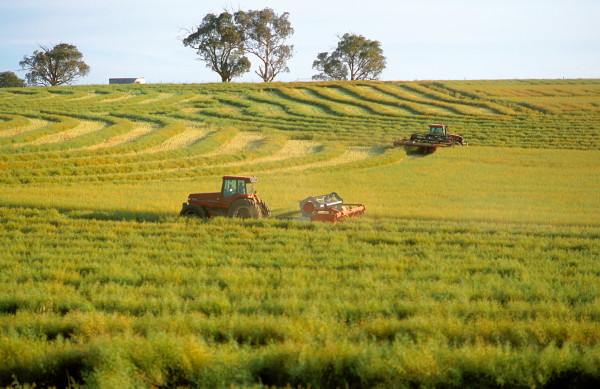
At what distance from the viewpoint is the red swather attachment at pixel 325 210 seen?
16516mm

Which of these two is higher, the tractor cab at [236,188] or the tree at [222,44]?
the tree at [222,44]

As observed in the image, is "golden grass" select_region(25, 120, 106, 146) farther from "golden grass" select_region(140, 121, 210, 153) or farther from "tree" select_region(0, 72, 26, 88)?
"tree" select_region(0, 72, 26, 88)

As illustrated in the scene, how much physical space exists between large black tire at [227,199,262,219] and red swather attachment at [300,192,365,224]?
150cm

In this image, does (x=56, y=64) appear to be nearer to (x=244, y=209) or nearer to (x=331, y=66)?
(x=331, y=66)

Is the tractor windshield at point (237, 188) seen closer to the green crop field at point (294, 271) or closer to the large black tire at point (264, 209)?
the large black tire at point (264, 209)

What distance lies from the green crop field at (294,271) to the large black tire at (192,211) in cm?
53

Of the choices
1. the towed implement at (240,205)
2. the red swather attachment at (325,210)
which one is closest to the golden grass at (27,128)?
the towed implement at (240,205)

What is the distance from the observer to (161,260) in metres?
11.9

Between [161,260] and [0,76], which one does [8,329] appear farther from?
[0,76]

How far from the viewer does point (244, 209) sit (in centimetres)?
1655

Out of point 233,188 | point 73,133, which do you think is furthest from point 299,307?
point 73,133

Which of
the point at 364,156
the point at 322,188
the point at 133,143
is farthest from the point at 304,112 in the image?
the point at 322,188

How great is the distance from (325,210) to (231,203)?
277cm

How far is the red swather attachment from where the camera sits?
54.2 feet
